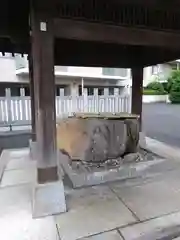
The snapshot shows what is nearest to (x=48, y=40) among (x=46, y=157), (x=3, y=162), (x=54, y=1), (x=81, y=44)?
(x=54, y=1)

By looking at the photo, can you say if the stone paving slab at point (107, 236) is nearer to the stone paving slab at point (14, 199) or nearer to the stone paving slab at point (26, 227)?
the stone paving slab at point (26, 227)

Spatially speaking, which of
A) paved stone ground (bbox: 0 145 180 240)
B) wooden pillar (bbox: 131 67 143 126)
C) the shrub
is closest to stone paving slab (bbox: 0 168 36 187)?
paved stone ground (bbox: 0 145 180 240)

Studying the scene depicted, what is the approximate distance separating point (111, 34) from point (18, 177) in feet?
9.30

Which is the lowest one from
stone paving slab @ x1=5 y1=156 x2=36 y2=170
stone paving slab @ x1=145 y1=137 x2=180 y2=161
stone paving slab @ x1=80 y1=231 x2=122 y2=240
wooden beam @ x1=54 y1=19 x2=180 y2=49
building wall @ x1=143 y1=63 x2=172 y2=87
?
stone paving slab @ x1=80 y1=231 x2=122 y2=240

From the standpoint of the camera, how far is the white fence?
856cm

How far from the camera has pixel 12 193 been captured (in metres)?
3.28

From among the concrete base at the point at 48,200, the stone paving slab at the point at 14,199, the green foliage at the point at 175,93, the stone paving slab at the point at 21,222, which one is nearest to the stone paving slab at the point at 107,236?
the stone paving slab at the point at 21,222

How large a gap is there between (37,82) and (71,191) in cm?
172

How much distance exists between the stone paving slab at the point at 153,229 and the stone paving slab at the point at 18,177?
74.6 inches

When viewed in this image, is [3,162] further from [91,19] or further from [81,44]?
[91,19]

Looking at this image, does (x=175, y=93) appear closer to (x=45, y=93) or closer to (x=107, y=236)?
(x=45, y=93)

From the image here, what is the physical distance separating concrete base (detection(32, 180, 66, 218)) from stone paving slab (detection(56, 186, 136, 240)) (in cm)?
13

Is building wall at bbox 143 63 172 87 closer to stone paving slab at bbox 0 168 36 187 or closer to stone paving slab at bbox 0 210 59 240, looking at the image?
stone paving slab at bbox 0 168 36 187

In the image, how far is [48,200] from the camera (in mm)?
2744
